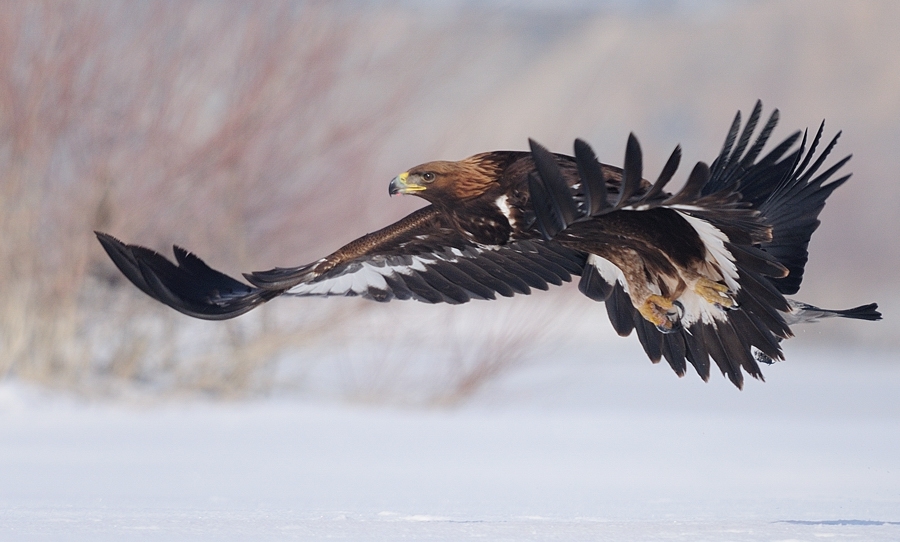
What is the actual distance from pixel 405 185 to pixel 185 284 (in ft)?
3.29

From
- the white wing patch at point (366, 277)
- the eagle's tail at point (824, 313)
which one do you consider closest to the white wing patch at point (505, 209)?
the white wing patch at point (366, 277)

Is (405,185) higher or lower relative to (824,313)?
A: higher

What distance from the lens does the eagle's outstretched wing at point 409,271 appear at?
213 inches

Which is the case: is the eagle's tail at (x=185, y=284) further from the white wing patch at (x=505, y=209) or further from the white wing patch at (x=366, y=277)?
the white wing patch at (x=505, y=209)

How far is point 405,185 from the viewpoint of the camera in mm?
5352

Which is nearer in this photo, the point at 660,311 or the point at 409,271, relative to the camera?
the point at 660,311

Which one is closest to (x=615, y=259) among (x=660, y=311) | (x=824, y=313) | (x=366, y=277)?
(x=660, y=311)

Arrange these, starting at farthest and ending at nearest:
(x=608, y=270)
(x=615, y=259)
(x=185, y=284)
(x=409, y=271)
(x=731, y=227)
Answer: (x=409, y=271), (x=608, y=270), (x=185, y=284), (x=615, y=259), (x=731, y=227)

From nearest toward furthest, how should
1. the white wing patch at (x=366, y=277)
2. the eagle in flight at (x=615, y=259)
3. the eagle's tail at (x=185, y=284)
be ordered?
the eagle in flight at (x=615, y=259) → the eagle's tail at (x=185, y=284) → the white wing patch at (x=366, y=277)

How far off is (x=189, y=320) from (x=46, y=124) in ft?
6.56

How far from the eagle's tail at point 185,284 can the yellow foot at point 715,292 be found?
5.80 ft

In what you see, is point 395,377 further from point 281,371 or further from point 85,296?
point 85,296

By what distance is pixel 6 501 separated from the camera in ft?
18.3

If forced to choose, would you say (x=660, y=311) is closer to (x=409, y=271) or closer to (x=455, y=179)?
(x=455, y=179)
